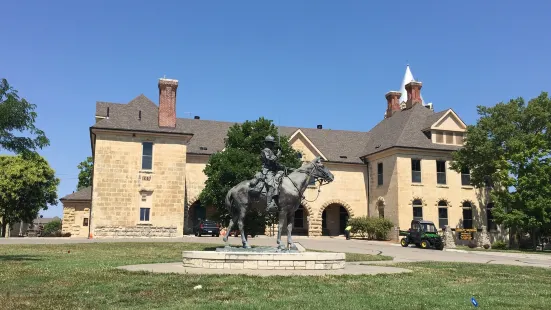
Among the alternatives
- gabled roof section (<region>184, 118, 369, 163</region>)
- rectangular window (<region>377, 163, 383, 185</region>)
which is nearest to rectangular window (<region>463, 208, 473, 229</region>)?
rectangular window (<region>377, 163, 383, 185</region>)

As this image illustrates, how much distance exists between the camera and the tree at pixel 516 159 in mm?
33469

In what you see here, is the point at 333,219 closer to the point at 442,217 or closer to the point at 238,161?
the point at 442,217

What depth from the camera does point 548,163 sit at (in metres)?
34.4

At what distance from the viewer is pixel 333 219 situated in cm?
4938

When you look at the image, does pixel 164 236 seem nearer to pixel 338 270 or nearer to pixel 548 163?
pixel 338 270

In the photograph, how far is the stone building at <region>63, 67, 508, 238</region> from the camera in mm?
37156

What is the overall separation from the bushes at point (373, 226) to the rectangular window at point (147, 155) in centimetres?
1779

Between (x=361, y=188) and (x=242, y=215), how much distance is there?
3380 centimetres

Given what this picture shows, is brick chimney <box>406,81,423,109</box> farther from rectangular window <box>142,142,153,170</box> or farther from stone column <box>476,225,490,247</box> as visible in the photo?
rectangular window <box>142,142,153,170</box>

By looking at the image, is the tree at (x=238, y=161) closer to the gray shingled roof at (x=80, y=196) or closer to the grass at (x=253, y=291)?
the grass at (x=253, y=291)

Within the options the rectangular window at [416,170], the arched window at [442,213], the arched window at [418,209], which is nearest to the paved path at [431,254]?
the arched window at [418,209]

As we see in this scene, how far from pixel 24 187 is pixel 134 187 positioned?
66.2 ft

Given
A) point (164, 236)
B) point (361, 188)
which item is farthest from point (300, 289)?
point (361, 188)

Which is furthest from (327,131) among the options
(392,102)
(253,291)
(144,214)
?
(253,291)
